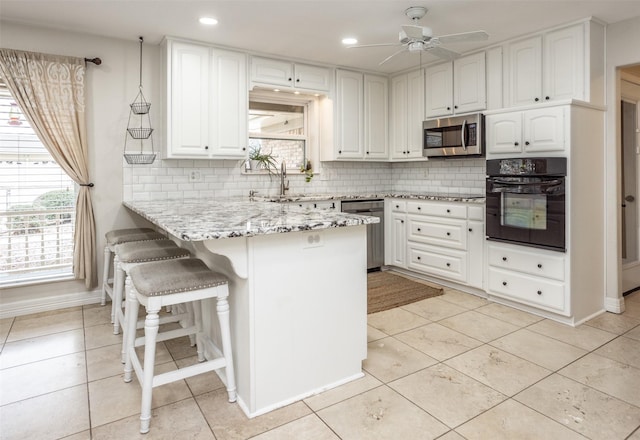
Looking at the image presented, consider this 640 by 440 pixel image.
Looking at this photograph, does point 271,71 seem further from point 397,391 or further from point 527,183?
point 397,391

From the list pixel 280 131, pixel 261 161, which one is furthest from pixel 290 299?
pixel 280 131

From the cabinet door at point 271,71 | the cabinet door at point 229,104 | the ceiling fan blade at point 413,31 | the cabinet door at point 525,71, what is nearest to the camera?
the ceiling fan blade at point 413,31

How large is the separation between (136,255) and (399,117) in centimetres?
356

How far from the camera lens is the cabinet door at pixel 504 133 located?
11.1 ft

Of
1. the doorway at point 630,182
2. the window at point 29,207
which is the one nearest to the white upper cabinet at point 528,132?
the doorway at point 630,182

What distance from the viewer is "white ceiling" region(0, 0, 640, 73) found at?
122 inches

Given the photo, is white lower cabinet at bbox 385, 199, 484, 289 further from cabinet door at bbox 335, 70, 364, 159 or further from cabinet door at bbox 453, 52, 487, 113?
cabinet door at bbox 453, 52, 487, 113

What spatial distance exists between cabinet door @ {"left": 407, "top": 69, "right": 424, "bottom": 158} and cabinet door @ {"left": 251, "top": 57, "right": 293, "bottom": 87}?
4.72 feet

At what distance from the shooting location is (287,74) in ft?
14.6

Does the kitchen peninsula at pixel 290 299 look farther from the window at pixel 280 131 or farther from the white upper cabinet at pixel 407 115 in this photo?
the white upper cabinet at pixel 407 115

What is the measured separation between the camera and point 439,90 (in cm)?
459

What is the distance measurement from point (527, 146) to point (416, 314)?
1.60 meters

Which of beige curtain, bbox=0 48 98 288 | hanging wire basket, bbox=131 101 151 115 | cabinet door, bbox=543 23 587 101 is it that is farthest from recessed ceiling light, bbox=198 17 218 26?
cabinet door, bbox=543 23 587 101

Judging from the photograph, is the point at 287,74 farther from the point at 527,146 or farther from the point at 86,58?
the point at 527,146
